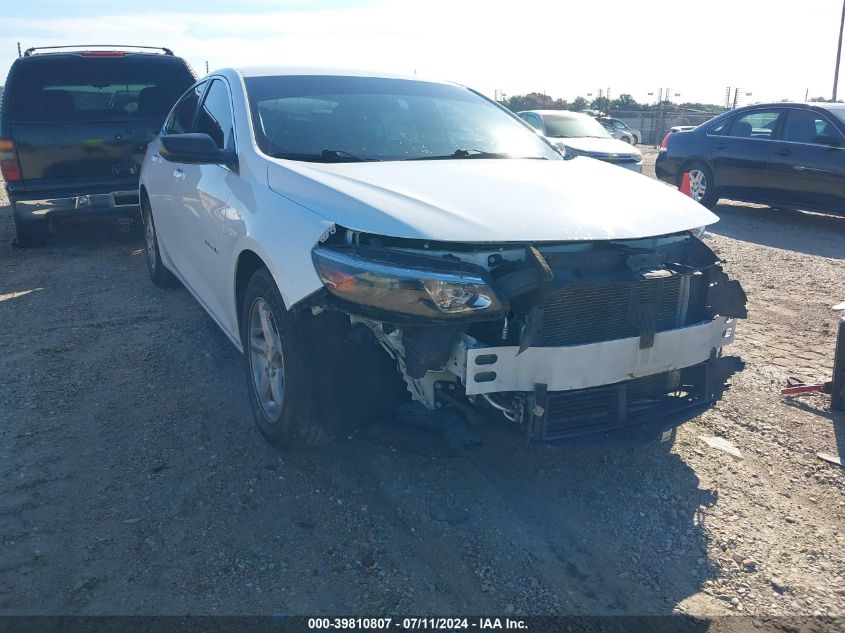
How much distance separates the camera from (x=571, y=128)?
1482 cm

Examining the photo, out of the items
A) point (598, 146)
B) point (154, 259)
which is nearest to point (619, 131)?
point (598, 146)

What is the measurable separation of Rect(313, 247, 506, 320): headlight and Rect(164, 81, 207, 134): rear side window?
2913 millimetres

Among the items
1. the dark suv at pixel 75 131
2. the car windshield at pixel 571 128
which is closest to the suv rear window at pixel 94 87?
the dark suv at pixel 75 131

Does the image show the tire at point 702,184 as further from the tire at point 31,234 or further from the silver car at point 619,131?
the silver car at point 619,131

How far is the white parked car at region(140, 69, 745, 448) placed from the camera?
9.14ft

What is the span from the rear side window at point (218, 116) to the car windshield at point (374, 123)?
0.65 ft

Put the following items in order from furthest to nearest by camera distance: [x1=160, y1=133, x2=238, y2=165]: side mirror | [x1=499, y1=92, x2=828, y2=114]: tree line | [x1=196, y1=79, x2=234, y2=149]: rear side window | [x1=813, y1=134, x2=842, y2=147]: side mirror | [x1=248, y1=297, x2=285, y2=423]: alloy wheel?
[x1=499, y1=92, x2=828, y2=114]: tree line → [x1=813, y1=134, x2=842, y2=147]: side mirror → [x1=196, y1=79, x2=234, y2=149]: rear side window → [x1=160, y1=133, x2=238, y2=165]: side mirror → [x1=248, y1=297, x2=285, y2=423]: alloy wheel

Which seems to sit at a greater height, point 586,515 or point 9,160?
point 9,160

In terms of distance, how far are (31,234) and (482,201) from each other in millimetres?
6903

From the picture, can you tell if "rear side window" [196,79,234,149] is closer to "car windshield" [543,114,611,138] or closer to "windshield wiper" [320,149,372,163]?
"windshield wiper" [320,149,372,163]

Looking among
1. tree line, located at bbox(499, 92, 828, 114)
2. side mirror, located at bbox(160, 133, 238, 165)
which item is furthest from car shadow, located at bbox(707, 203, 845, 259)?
tree line, located at bbox(499, 92, 828, 114)

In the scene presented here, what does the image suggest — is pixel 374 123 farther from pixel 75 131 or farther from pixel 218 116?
pixel 75 131

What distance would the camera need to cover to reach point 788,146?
33.2 ft

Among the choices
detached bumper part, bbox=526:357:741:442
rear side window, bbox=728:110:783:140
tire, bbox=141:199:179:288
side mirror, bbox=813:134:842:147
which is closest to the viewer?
detached bumper part, bbox=526:357:741:442
